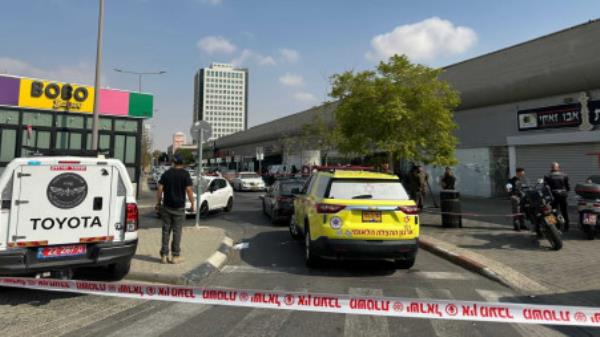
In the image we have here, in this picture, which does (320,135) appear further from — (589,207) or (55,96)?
(589,207)

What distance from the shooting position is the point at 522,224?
990 centimetres

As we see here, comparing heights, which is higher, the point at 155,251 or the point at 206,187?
the point at 206,187

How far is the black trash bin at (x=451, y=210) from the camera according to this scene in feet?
34.3

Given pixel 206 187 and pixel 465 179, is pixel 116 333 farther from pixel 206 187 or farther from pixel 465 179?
pixel 465 179

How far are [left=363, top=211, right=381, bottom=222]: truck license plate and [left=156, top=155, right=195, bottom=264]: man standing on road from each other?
3034 mm

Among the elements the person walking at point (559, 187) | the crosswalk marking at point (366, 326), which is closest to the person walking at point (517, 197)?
the person walking at point (559, 187)

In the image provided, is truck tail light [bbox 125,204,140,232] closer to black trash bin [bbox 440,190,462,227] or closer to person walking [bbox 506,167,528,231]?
black trash bin [bbox 440,190,462,227]

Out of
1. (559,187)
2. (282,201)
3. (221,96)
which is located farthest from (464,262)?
(221,96)

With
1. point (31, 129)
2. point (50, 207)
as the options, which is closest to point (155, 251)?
point (50, 207)

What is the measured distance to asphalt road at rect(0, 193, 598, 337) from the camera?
3788mm

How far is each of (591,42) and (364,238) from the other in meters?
14.0

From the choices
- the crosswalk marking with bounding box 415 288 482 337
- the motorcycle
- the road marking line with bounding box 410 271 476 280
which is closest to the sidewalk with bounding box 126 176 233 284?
the crosswalk marking with bounding box 415 288 482 337

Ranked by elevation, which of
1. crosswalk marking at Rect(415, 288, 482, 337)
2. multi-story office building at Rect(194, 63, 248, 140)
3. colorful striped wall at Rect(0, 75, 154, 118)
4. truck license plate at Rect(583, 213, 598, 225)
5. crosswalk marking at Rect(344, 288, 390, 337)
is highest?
multi-story office building at Rect(194, 63, 248, 140)

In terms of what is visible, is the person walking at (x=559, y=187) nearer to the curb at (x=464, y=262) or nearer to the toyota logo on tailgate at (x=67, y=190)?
the curb at (x=464, y=262)
